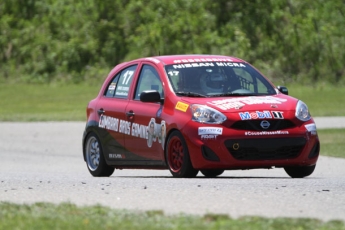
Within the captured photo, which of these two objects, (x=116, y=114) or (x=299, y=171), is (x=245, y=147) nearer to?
(x=299, y=171)

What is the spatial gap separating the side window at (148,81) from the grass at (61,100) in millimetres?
14940

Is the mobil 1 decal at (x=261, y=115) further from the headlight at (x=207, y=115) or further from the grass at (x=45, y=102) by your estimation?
the grass at (x=45, y=102)

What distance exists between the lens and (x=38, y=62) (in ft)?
130

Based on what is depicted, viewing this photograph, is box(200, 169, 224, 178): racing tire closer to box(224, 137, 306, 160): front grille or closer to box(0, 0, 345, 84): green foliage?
box(224, 137, 306, 160): front grille

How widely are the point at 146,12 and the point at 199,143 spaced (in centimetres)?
2940

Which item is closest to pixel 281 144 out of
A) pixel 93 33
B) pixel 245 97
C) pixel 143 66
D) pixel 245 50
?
pixel 245 97

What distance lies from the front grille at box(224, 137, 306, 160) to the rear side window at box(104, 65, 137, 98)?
2.18 m

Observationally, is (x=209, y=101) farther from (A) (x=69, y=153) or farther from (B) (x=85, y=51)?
(B) (x=85, y=51)

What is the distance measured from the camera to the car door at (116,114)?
12.0 metres

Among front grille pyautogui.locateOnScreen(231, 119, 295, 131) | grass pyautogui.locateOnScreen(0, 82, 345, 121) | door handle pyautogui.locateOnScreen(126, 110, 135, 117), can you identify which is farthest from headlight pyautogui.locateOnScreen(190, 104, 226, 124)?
grass pyautogui.locateOnScreen(0, 82, 345, 121)

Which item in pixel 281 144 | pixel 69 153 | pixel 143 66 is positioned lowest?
pixel 69 153

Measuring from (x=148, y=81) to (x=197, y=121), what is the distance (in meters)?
1.59

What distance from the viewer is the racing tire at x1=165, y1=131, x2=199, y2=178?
10625 mm

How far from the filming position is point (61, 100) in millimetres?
34781
